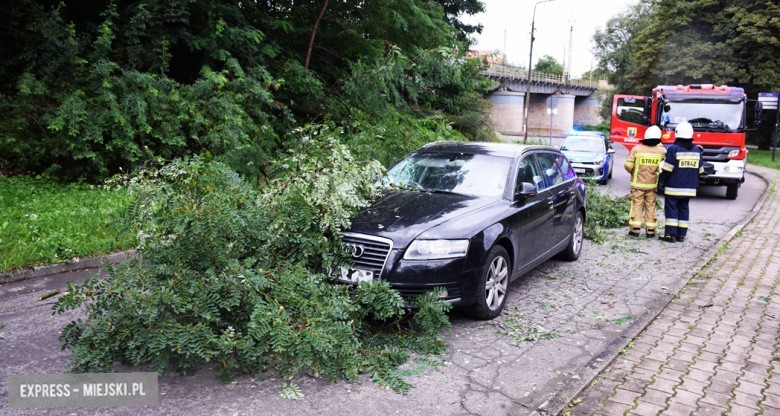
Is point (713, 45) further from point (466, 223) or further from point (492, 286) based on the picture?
point (466, 223)

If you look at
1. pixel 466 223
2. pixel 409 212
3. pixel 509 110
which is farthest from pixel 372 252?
pixel 509 110

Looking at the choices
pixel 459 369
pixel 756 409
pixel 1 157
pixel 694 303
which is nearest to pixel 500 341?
pixel 459 369

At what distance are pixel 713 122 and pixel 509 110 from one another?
51905mm

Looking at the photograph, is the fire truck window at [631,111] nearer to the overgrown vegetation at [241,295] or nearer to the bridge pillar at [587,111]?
the overgrown vegetation at [241,295]

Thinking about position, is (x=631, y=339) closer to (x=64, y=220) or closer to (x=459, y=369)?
(x=459, y=369)

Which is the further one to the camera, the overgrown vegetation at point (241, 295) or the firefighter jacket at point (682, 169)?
the firefighter jacket at point (682, 169)

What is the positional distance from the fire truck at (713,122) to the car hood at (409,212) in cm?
1178

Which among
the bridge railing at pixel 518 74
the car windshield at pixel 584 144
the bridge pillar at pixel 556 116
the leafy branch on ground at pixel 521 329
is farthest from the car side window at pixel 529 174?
the bridge pillar at pixel 556 116

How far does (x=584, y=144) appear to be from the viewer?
64.5 feet

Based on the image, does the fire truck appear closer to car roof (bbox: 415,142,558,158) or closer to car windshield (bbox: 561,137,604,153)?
car windshield (bbox: 561,137,604,153)

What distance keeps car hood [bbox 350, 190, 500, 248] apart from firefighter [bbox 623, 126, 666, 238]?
4885 mm

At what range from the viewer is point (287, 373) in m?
4.02

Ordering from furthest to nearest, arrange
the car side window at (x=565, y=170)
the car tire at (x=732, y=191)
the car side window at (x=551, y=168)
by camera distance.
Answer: the car tire at (x=732, y=191) → the car side window at (x=565, y=170) → the car side window at (x=551, y=168)

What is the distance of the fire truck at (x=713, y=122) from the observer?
49.1 feet
